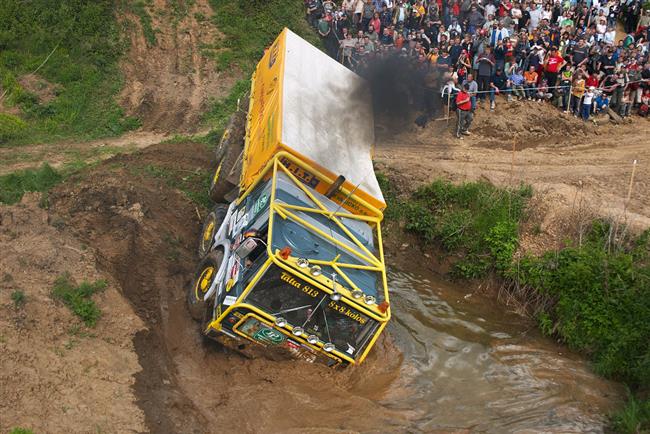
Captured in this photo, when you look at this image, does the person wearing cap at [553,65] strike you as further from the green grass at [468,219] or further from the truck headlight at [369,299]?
the truck headlight at [369,299]

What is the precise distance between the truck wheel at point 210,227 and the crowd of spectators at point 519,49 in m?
7.06

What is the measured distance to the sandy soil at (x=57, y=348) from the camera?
7539 mm

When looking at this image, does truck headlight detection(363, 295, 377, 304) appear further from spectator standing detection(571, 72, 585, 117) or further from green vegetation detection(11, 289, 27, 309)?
spectator standing detection(571, 72, 585, 117)

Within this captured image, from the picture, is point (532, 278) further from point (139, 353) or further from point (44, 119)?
point (44, 119)

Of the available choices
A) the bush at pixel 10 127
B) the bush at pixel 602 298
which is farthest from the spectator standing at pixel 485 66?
the bush at pixel 10 127

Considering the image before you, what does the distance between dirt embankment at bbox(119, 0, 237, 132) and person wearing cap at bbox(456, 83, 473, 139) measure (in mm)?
7247

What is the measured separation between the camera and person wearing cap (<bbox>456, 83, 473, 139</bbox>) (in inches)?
677

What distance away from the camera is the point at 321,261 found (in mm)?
8820

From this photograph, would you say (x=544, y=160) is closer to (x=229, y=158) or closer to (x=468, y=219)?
(x=468, y=219)

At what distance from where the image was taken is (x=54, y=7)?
2095 centimetres

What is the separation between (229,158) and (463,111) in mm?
7198

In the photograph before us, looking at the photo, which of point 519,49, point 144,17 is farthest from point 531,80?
point 144,17

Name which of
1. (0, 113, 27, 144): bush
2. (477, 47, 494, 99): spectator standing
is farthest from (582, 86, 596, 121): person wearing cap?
(0, 113, 27, 144): bush

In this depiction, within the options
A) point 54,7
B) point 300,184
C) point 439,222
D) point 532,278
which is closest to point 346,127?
point 300,184
